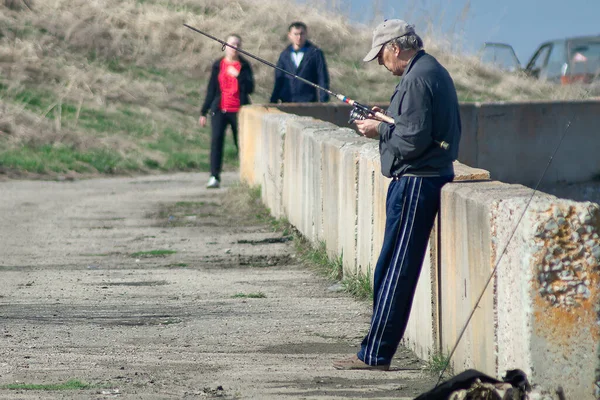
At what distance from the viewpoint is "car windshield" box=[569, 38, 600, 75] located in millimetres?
26016

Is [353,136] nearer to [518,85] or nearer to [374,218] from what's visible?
[374,218]

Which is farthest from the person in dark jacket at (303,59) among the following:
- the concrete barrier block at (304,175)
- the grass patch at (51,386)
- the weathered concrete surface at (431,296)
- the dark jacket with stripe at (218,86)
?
the grass patch at (51,386)

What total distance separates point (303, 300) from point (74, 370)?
8.92 ft

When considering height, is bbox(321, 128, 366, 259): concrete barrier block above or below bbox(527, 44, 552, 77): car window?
below

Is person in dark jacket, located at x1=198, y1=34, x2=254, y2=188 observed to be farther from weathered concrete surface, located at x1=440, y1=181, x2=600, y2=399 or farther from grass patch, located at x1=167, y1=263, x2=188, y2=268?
weathered concrete surface, located at x1=440, y1=181, x2=600, y2=399

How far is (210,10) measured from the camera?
3312 cm

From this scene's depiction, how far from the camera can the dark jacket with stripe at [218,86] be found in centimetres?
1580

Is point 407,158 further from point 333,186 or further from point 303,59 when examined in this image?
point 303,59

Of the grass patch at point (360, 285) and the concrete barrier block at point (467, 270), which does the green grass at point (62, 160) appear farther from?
the concrete barrier block at point (467, 270)

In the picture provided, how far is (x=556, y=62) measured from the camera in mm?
28594

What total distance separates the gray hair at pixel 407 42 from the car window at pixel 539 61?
929 inches

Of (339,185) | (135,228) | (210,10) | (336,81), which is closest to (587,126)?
(135,228)

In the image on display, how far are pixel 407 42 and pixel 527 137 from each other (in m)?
10.6

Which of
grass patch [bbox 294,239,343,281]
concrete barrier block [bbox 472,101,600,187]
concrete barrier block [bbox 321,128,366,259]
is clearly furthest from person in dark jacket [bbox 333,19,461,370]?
concrete barrier block [bbox 472,101,600,187]
